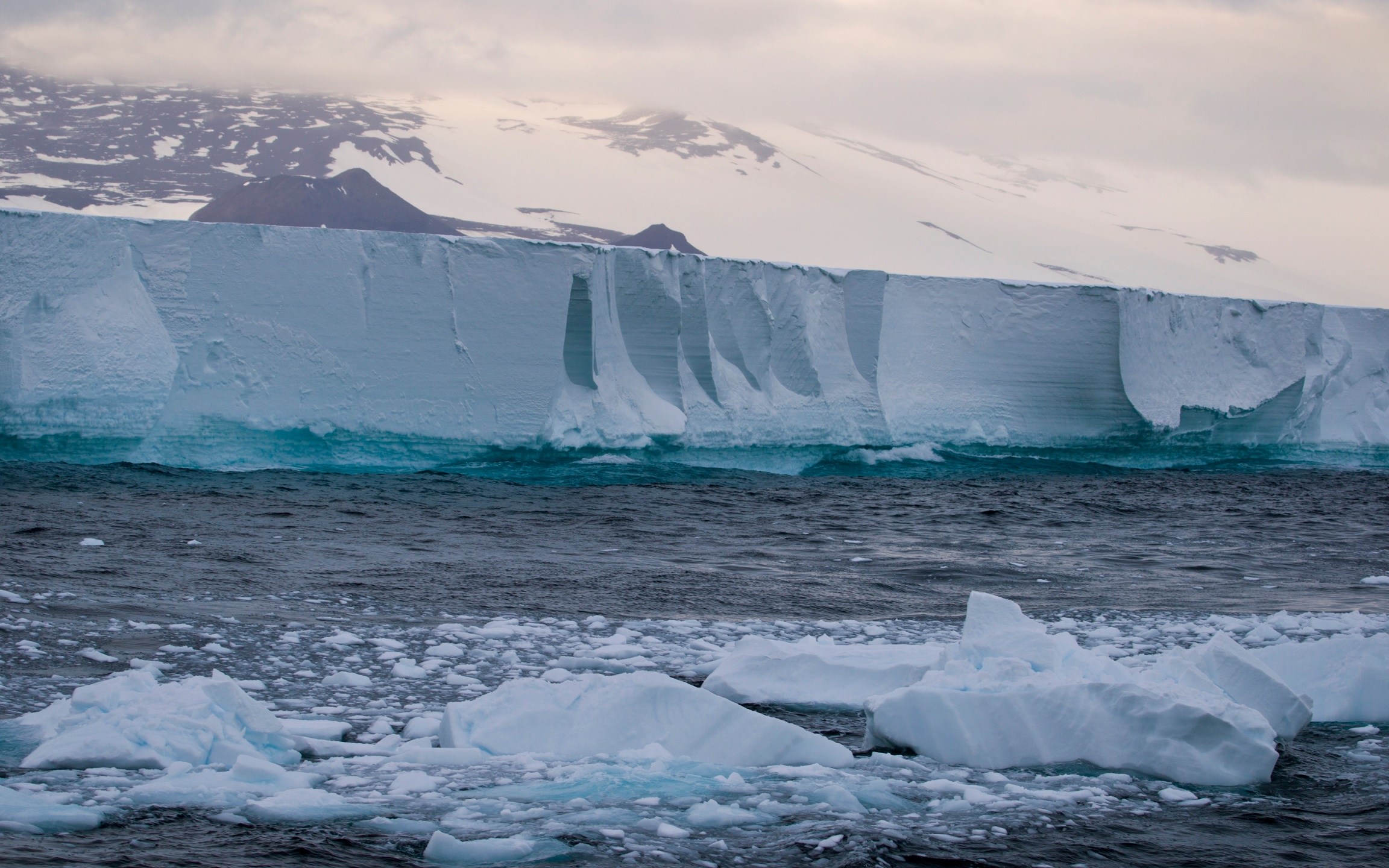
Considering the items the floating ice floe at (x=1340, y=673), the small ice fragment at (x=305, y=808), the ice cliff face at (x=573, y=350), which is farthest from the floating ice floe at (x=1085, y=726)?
the ice cliff face at (x=573, y=350)

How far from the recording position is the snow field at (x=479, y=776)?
2379mm

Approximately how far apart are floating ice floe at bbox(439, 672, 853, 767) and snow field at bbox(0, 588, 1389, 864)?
1.3 inches

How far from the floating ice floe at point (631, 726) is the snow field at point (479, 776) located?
3cm

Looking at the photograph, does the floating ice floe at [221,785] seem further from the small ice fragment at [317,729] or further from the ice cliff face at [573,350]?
the ice cliff face at [573,350]

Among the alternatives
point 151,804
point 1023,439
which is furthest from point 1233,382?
point 151,804

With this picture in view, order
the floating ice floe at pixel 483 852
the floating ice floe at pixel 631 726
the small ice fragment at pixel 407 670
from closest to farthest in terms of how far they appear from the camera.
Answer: the floating ice floe at pixel 483 852 < the floating ice floe at pixel 631 726 < the small ice fragment at pixel 407 670

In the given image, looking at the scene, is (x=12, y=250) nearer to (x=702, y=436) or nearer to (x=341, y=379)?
(x=341, y=379)

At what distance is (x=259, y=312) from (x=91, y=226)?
4.20 feet

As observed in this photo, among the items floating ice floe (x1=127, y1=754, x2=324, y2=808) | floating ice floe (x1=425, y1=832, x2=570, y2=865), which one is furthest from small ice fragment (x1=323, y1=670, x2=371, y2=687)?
floating ice floe (x1=425, y1=832, x2=570, y2=865)

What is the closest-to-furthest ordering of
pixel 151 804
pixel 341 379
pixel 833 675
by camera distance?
1. pixel 151 804
2. pixel 833 675
3. pixel 341 379

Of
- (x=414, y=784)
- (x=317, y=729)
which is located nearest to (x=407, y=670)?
(x=317, y=729)

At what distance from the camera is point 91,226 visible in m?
8.62

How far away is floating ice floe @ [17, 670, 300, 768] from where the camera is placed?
2.67 metres

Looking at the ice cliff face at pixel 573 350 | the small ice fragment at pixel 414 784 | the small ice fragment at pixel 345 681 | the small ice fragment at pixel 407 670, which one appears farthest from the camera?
the ice cliff face at pixel 573 350
